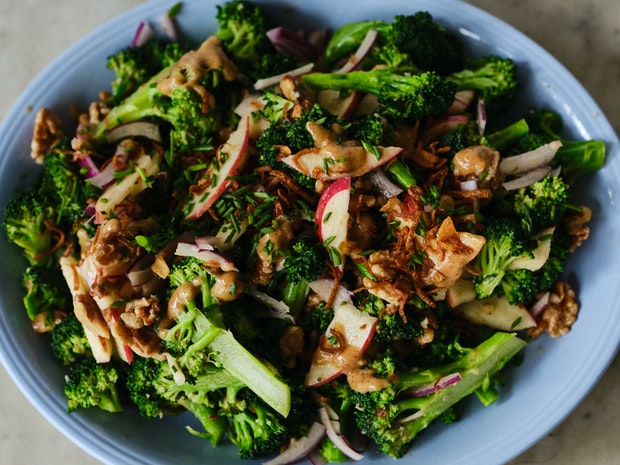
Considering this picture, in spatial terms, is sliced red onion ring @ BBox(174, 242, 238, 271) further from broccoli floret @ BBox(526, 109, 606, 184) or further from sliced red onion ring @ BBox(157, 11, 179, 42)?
broccoli floret @ BBox(526, 109, 606, 184)

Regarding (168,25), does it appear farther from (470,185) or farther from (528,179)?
(528,179)

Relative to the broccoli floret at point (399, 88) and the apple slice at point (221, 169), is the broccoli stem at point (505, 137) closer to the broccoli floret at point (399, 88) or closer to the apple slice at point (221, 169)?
the broccoli floret at point (399, 88)

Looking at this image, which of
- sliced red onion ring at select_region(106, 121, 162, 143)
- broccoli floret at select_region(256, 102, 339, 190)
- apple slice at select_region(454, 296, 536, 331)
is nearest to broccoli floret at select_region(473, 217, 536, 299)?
apple slice at select_region(454, 296, 536, 331)

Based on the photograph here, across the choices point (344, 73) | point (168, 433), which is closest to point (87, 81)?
point (344, 73)

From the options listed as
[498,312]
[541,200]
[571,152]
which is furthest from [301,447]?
[571,152]

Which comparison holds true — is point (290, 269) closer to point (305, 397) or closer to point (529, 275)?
point (305, 397)

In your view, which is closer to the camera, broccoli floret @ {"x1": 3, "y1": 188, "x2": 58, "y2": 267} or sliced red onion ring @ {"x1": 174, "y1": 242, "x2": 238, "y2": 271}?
sliced red onion ring @ {"x1": 174, "y1": 242, "x2": 238, "y2": 271}
